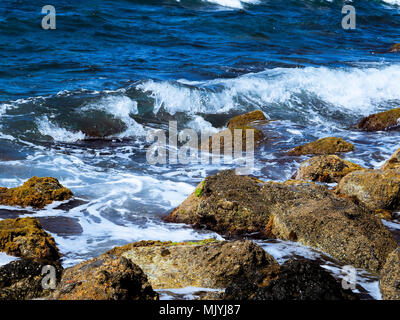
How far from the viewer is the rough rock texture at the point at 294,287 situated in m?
2.85

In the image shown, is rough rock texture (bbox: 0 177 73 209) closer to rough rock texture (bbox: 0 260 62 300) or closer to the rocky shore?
the rocky shore

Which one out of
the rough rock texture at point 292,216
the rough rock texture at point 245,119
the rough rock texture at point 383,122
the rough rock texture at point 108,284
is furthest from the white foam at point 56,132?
the rough rock texture at point 108,284

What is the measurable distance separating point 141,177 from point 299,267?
4.19m

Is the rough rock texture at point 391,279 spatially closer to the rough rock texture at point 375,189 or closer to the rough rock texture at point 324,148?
the rough rock texture at point 375,189

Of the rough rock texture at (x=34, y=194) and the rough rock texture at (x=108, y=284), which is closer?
the rough rock texture at (x=108, y=284)

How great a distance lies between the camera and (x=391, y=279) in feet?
11.2

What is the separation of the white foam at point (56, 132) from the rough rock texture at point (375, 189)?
531cm

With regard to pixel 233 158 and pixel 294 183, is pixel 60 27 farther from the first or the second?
pixel 294 183

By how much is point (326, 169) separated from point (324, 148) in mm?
1633

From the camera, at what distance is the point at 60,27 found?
14.8m

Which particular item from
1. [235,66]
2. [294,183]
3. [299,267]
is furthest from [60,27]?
[299,267]

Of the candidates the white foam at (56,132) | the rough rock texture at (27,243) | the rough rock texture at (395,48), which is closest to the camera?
the rough rock texture at (27,243)

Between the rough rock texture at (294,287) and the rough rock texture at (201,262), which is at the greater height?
the rough rock texture at (294,287)

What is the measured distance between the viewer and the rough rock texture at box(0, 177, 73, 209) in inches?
214
